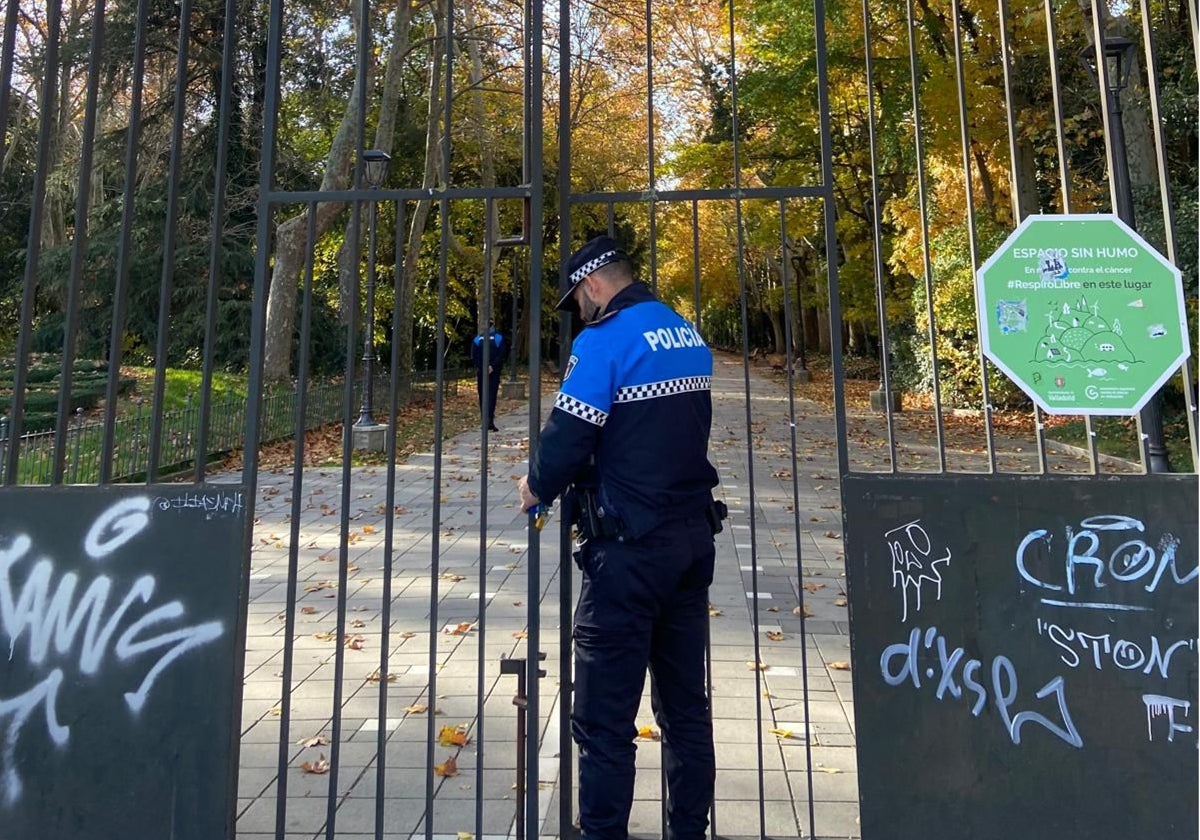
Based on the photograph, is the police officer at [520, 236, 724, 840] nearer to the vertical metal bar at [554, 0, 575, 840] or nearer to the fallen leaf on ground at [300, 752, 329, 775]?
the vertical metal bar at [554, 0, 575, 840]

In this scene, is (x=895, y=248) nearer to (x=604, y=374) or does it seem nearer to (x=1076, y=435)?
(x=1076, y=435)

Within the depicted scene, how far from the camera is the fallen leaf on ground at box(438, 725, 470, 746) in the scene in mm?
4043

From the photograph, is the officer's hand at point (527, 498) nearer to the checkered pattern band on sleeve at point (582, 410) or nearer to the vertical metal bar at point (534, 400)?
the vertical metal bar at point (534, 400)

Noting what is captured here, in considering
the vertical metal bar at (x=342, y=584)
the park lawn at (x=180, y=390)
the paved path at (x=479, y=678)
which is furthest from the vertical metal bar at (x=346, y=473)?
the park lawn at (x=180, y=390)

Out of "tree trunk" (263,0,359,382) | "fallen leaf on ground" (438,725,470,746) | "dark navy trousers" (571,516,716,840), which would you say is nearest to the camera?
"dark navy trousers" (571,516,716,840)

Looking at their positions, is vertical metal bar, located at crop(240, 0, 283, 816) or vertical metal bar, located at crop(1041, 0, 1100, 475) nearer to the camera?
vertical metal bar, located at crop(1041, 0, 1100, 475)

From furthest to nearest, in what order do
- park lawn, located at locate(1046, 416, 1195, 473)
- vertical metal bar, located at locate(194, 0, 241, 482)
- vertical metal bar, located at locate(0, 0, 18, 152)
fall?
1. park lawn, located at locate(1046, 416, 1195, 473)
2. vertical metal bar, located at locate(0, 0, 18, 152)
3. vertical metal bar, located at locate(194, 0, 241, 482)

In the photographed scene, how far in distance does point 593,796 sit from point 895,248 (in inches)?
719

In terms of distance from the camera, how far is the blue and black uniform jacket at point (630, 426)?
2.80 meters

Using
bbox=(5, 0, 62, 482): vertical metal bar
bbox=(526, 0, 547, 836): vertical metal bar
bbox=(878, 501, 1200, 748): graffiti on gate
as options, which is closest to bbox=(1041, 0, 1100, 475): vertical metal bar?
bbox=(878, 501, 1200, 748): graffiti on gate

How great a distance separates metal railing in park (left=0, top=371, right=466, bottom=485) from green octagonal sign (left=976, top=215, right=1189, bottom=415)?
6.96 metres

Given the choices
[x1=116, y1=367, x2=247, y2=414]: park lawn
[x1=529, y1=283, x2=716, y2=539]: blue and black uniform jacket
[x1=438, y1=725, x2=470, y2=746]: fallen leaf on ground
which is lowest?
[x1=438, y1=725, x2=470, y2=746]: fallen leaf on ground

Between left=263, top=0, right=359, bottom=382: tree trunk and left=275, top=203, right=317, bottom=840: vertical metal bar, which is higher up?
left=263, top=0, right=359, bottom=382: tree trunk

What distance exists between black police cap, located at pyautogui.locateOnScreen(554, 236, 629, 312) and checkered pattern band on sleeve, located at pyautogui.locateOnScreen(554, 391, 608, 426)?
45 cm
